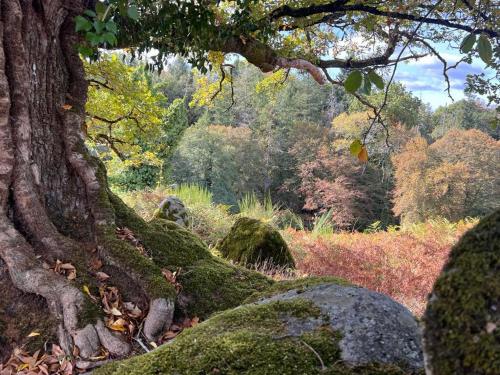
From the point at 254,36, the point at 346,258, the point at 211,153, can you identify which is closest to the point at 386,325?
the point at 254,36

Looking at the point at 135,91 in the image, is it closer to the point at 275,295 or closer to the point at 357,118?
the point at 275,295

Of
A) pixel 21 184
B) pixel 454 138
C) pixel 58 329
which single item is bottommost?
pixel 58 329

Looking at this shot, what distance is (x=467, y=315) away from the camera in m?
0.79

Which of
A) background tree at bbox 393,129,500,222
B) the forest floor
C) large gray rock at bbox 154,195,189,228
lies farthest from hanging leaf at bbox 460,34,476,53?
background tree at bbox 393,129,500,222

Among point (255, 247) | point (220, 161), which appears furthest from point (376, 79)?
point (220, 161)

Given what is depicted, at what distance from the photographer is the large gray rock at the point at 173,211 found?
8391mm

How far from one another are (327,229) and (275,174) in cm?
1360

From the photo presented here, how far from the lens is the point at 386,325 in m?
1.54

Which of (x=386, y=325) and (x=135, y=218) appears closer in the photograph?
(x=386, y=325)

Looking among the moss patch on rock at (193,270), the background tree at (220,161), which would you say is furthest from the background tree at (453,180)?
the moss patch on rock at (193,270)

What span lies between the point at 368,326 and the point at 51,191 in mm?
2332

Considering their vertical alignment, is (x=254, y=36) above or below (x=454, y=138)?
below

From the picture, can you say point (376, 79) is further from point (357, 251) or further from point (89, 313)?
point (357, 251)

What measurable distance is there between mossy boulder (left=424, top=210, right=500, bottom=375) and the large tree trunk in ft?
6.29
